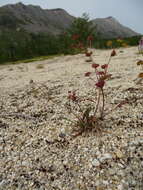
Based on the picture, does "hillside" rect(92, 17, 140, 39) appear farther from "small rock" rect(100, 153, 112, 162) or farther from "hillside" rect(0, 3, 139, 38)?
"small rock" rect(100, 153, 112, 162)

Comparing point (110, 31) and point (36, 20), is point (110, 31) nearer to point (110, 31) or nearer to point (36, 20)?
point (110, 31)

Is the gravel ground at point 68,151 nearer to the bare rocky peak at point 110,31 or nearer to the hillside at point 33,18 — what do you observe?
the hillside at point 33,18

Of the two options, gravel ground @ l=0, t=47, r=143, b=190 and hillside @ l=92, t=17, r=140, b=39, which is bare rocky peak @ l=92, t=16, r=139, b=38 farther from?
gravel ground @ l=0, t=47, r=143, b=190

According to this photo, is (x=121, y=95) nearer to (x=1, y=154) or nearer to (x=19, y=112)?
(x=19, y=112)

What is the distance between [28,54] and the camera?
29922mm

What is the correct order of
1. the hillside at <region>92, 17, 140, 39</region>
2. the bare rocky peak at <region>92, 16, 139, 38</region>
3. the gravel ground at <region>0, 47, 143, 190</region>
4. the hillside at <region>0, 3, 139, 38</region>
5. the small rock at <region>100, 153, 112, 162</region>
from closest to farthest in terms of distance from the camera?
the gravel ground at <region>0, 47, 143, 190</region>
the small rock at <region>100, 153, 112, 162</region>
the hillside at <region>0, 3, 139, 38</region>
the hillside at <region>92, 17, 140, 39</region>
the bare rocky peak at <region>92, 16, 139, 38</region>

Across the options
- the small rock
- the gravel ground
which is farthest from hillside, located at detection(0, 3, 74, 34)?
the small rock

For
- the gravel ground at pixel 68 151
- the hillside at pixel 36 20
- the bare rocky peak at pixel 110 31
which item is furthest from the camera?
the bare rocky peak at pixel 110 31

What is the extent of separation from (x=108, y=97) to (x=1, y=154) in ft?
6.20

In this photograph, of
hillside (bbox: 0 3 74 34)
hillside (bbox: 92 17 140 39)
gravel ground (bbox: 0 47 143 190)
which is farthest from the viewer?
hillside (bbox: 92 17 140 39)

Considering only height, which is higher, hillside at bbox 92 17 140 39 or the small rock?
hillside at bbox 92 17 140 39

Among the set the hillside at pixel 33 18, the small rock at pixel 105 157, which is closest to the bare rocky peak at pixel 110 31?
the hillside at pixel 33 18

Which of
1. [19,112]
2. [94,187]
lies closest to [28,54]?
[19,112]

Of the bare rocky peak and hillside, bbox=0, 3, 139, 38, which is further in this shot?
the bare rocky peak
